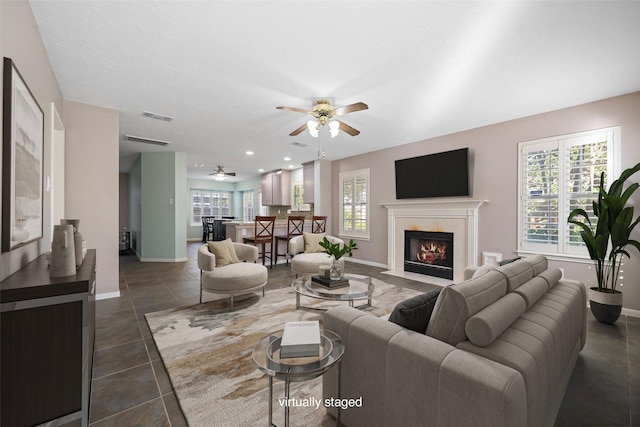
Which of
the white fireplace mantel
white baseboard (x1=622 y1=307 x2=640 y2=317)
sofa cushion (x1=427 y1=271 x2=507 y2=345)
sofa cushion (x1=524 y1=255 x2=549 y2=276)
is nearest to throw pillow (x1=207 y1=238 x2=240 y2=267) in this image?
sofa cushion (x1=427 y1=271 x2=507 y2=345)

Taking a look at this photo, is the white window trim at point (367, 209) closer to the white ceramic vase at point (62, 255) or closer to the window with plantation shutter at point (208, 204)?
the white ceramic vase at point (62, 255)

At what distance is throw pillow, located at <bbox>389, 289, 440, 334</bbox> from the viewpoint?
4.43 ft

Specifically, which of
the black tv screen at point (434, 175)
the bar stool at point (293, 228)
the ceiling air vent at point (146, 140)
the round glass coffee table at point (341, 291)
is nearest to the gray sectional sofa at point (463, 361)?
the round glass coffee table at point (341, 291)

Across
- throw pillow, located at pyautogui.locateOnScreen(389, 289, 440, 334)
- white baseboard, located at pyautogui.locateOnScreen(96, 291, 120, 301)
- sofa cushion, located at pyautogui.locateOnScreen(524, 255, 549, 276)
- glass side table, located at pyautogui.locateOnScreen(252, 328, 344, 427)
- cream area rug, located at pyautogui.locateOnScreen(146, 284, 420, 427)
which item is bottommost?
cream area rug, located at pyautogui.locateOnScreen(146, 284, 420, 427)

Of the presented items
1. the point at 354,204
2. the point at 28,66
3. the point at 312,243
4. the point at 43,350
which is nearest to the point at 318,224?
the point at 354,204

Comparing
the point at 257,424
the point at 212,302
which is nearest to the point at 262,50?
the point at 257,424

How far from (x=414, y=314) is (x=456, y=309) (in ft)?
0.67

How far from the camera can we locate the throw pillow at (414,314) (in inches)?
53.2

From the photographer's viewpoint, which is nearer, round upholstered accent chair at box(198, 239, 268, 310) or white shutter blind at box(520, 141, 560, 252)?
round upholstered accent chair at box(198, 239, 268, 310)

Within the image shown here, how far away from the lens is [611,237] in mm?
3002

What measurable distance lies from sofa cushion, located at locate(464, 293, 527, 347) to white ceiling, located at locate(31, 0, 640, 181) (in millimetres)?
1989

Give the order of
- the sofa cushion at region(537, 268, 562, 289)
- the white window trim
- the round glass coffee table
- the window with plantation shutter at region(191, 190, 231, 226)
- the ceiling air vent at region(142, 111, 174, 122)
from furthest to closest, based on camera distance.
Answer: the window with plantation shutter at region(191, 190, 231, 226)
the white window trim
the ceiling air vent at region(142, 111, 174, 122)
the round glass coffee table
the sofa cushion at region(537, 268, 562, 289)

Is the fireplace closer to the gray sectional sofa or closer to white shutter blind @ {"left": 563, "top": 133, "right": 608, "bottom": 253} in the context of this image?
white shutter blind @ {"left": 563, "top": 133, "right": 608, "bottom": 253}

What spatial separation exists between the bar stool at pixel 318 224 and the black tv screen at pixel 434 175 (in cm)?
188
